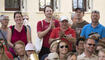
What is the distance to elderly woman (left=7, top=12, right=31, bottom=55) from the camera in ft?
34.0

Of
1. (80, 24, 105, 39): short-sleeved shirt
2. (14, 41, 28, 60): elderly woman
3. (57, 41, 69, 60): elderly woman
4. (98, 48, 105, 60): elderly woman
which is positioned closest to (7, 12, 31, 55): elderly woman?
(14, 41, 28, 60): elderly woman

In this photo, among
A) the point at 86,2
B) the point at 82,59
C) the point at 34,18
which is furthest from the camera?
the point at 86,2

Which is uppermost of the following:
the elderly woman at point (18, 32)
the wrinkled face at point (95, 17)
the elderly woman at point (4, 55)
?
the wrinkled face at point (95, 17)

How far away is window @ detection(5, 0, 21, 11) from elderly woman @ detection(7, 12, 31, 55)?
10561 millimetres

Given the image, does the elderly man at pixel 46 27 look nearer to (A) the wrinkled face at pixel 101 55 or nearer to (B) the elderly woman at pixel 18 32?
(B) the elderly woman at pixel 18 32

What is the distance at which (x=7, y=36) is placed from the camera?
10.4 metres

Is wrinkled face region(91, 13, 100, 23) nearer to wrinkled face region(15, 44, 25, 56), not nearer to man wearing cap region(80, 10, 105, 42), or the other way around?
man wearing cap region(80, 10, 105, 42)

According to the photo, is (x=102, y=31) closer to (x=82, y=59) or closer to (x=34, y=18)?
(x=82, y=59)

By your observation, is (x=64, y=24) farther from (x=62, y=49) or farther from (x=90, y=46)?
(x=90, y=46)

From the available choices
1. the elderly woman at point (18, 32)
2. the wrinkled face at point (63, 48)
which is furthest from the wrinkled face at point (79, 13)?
the wrinkled face at point (63, 48)

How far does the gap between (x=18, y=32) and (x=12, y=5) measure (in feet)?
36.1

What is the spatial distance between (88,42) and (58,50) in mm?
706

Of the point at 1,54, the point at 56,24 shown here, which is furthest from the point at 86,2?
the point at 1,54

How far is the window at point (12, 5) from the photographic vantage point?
21.0 m
